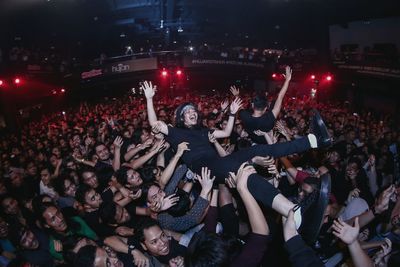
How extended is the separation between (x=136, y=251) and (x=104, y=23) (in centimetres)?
2058

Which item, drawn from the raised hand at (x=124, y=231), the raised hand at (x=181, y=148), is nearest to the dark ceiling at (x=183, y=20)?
the raised hand at (x=181, y=148)

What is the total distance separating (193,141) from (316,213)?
1.42 m

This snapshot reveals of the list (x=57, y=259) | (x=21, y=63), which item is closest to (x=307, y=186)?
(x=57, y=259)

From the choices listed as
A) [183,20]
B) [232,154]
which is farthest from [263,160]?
[183,20]

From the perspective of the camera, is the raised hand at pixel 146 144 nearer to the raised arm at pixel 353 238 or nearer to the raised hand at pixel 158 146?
the raised hand at pixel 158 146

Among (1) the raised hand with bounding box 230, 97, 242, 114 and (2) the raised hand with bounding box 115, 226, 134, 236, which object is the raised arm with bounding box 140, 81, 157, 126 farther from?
(2) the raised hand with bounding box 115, 226, 134, 236

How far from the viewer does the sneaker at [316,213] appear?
1810mm

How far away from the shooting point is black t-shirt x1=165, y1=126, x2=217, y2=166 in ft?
9.25

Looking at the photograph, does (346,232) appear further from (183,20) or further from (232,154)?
(183,20)

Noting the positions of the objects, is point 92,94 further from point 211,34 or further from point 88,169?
point 88,169

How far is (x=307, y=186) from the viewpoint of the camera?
95.3 inches

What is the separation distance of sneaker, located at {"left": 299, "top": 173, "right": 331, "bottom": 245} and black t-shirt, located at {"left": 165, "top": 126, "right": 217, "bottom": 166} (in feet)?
3.69

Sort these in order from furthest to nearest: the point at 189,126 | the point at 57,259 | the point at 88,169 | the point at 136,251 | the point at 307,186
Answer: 1. the point at 88,169
2. the point at 189,126
3. the point at 57,259
4. the point at 307,186
5. the point at 136,251

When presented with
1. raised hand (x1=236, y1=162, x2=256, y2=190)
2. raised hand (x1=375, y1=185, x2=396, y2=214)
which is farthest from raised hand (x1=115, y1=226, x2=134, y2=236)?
raised hand (x1=375, y1=185, x2=396, y2=214)
